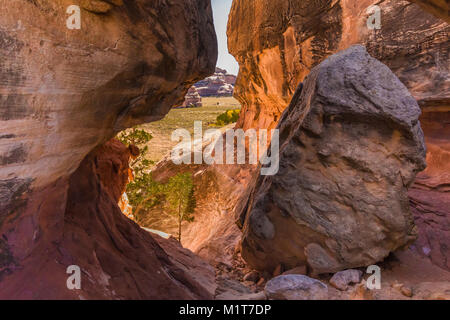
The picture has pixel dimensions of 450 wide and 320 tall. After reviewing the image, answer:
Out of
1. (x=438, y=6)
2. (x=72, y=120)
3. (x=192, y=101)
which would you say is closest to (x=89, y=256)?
(x=72, y=120)

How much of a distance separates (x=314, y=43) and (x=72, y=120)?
28.4 ft

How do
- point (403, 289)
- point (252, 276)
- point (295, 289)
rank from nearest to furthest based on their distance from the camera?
1. point (295, 289)
2. point (403, 289)
3. point (252, 276)

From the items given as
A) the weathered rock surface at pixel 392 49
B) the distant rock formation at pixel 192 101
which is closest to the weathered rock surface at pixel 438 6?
the weathered rock surface at pixel 392 49

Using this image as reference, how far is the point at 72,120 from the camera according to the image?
3578 mm

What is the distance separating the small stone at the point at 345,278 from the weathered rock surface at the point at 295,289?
21.4 inches

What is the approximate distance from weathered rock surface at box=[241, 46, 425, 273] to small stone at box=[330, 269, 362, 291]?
0.55 ft

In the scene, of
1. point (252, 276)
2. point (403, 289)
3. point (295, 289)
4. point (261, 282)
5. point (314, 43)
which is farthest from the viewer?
point (314, 43)

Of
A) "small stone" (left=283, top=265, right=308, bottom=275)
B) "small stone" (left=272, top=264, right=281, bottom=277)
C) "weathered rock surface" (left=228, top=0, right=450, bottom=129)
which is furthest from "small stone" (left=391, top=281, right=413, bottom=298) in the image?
"weathered rock surface" (left=228, top=0, right=450, bottom=129)

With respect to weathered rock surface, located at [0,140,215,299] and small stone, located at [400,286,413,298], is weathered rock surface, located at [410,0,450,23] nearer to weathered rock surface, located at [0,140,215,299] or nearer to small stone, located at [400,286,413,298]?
small stone, located at [400,286,413,298]

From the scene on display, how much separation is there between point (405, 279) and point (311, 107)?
10.4 ft

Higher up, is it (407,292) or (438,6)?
(438,6)

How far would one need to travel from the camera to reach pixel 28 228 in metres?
3.30

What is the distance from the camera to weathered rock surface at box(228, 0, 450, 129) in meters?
7.39

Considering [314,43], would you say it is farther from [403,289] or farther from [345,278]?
[403,289]
